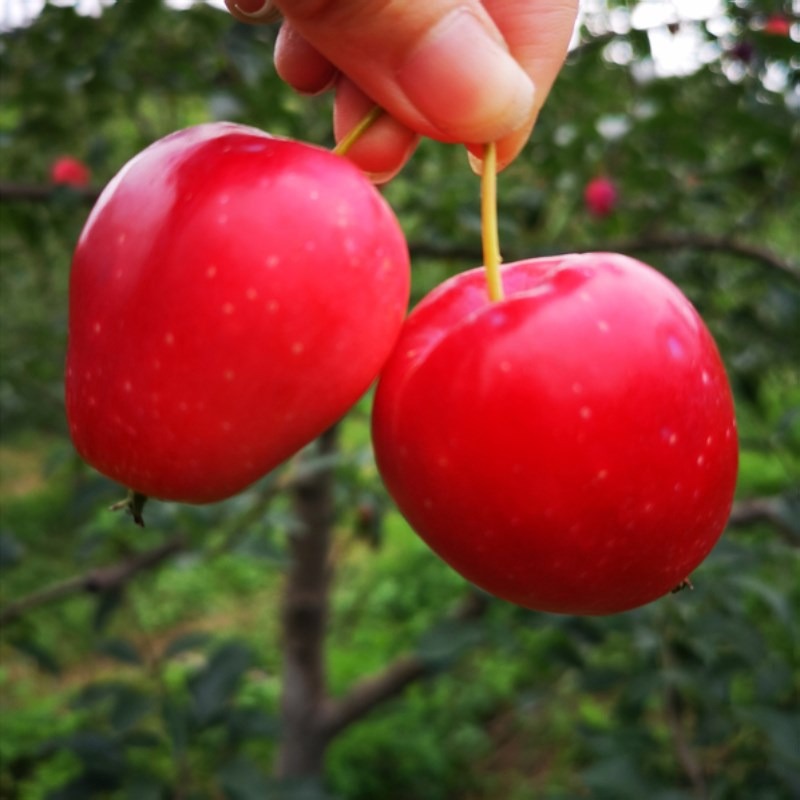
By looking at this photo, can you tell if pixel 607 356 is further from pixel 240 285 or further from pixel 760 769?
pixel 760 769

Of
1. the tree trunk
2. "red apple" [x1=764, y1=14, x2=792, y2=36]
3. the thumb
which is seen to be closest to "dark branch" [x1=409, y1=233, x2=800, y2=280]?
"red apple" [x1=764, y1=14, x2=792, y2=36]

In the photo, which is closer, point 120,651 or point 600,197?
point 120,651

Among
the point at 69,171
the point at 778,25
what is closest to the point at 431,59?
the point at 778,25

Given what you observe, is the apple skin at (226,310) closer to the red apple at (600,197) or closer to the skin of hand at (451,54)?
the skin of hand at (451,54)

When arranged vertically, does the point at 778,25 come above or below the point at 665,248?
above

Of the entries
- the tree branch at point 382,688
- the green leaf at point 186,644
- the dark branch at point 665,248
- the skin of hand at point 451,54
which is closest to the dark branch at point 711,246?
the dark branch at point 665,248

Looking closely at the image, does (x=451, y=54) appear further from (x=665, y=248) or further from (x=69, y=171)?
(x=69, y=171)

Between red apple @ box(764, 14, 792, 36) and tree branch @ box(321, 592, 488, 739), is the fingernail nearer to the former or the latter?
red apple @ box(764, 14, 792, 36)
